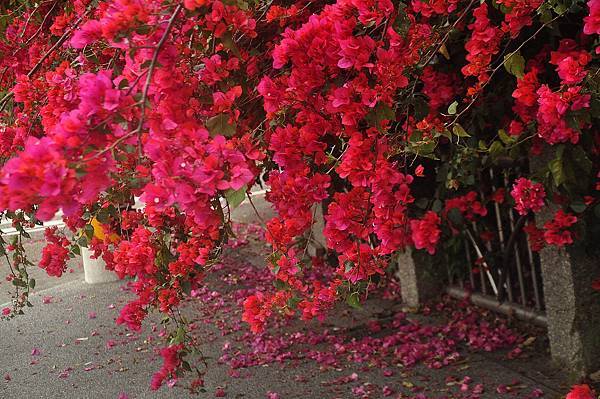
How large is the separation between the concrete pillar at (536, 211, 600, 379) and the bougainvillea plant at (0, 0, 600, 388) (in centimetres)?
16

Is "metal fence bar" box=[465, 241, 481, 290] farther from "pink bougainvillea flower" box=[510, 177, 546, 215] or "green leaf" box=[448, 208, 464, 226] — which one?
"pink bougainvillea flower" box=[510, 177, 546, 215]

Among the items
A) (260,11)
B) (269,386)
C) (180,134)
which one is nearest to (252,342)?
(269,386)

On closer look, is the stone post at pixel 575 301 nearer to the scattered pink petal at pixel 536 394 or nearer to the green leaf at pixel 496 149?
the scattered pink petal at pixel 536 394

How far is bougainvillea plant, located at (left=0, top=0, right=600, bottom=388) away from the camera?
1.53 metres

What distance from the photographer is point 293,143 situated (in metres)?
2.30

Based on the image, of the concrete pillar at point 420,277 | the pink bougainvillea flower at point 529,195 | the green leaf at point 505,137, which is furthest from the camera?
the concrete pillar at point 420,277

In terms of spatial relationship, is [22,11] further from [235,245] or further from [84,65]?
[235,245]

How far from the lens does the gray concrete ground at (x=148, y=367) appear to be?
4273mm

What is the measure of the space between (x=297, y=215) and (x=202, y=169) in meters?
0.90

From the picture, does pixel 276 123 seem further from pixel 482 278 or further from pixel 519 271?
pixel 482 278

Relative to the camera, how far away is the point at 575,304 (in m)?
3.98

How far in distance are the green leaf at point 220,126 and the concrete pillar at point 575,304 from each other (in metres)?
2.38

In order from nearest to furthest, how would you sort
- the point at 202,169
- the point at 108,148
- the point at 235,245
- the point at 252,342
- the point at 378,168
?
the point at 108,148 → the point at 202,169 → the point at 378,168 → the point at 252,342 → the point at 235,245

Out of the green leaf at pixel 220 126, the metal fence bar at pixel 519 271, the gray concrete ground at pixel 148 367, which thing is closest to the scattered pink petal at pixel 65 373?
the gray concrete ground at pixel 148 367
